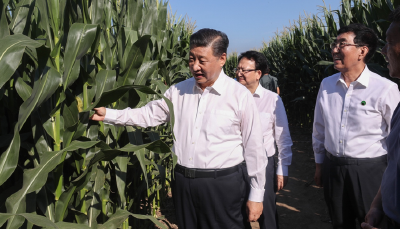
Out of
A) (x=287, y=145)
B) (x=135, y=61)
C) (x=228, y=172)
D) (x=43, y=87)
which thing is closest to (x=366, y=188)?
(x=287, y=145)

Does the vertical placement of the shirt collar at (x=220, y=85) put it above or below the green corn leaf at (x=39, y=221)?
above

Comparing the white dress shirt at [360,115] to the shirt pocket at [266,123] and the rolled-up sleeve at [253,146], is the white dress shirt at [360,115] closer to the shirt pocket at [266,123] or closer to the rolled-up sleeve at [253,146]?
the shirt pocket at [266,123]

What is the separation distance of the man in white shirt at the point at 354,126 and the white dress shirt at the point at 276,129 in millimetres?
352

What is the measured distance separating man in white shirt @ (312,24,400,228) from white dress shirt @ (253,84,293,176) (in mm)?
352

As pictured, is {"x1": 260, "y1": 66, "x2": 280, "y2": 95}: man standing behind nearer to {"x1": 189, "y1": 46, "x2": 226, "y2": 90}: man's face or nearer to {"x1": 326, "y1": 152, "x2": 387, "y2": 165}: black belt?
{"x1": 326, "y1": 152, "x2": 387, "y2": 165}: black belt

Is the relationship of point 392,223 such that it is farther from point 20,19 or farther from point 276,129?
point 20,19

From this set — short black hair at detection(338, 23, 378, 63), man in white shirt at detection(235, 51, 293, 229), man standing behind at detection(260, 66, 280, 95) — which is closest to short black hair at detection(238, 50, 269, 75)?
man in white shirt at detection(235, 51, 293, 229)

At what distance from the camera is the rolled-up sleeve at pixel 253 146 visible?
2.15 m

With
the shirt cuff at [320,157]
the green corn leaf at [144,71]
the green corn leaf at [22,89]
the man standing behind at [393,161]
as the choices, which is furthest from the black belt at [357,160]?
the green corn leaf at [22,89]

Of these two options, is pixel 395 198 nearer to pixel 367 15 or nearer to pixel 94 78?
pixel 94 78

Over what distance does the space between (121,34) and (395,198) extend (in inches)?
69.2

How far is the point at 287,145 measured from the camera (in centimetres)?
294

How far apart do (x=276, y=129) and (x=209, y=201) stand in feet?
3.70

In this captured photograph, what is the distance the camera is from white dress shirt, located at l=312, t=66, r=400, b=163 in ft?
A: 7.74
